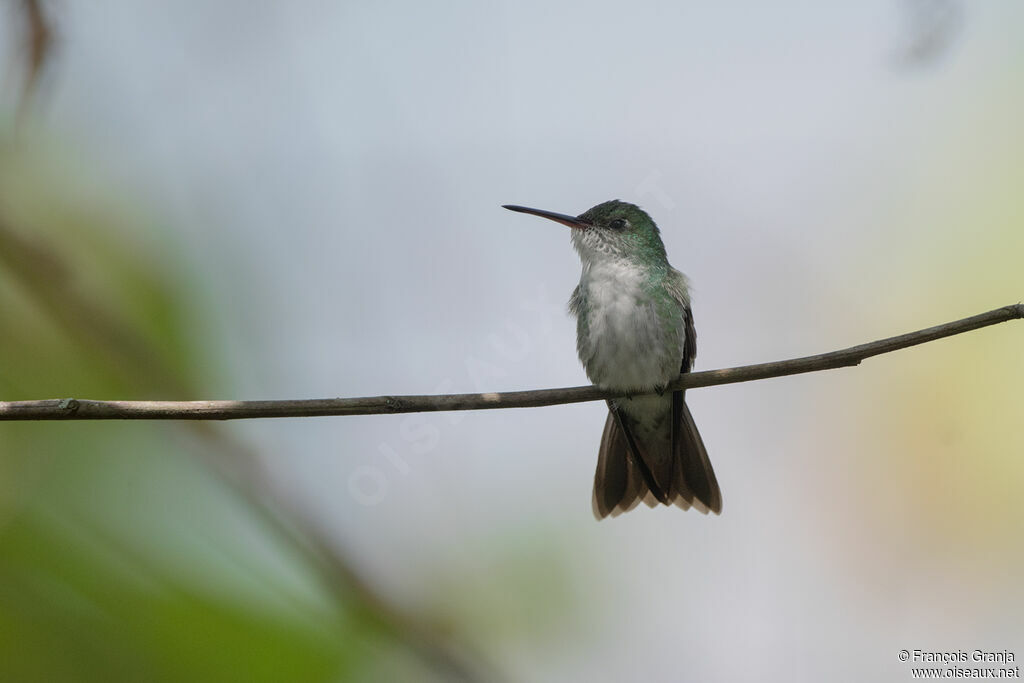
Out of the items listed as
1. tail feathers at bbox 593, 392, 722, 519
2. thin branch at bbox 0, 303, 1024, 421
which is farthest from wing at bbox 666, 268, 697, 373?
thin branch at bbox 0, 303, 1024, 421

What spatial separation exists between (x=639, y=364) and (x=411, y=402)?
2.03 metres

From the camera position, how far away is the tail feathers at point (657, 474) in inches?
182

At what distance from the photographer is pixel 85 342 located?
2.52m

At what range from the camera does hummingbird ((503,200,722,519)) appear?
4.31 m

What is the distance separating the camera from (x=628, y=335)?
4281 millimetres

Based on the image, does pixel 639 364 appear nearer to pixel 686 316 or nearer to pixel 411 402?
pixel 686 316

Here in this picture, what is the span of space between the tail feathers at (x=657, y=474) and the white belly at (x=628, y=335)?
1.03 ft

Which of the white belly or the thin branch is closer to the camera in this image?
the thin branch

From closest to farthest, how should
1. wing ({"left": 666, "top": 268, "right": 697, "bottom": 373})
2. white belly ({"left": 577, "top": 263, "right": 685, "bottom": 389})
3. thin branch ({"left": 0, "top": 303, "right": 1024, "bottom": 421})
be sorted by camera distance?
1. thin branch ({"left": 0, "top": 303, "right": 1024, "bottom": 421})
2. white belly ({"left": 577, "top": 263, "right": 685, "bottom": 389})
3. wing ({"left": 666, "top": 268, "right": 697, "bottom": 373})

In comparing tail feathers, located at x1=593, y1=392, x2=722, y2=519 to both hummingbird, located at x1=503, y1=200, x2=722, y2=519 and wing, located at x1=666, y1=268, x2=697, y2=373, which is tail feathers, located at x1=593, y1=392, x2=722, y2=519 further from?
wing, located at x1=666, y1=268, x2=697, y2=373

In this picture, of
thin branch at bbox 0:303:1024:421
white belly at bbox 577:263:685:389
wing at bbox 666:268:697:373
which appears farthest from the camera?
wing at bbox 666:268:697:373

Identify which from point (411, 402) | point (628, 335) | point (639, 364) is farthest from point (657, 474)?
→ point (411, 402)

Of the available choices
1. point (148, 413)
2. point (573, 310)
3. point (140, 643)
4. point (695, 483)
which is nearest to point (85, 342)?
point (148, 413)

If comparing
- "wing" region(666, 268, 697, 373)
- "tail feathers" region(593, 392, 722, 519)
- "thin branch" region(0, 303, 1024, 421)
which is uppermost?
"thin branch" region(0, 303, 1024, 421)
